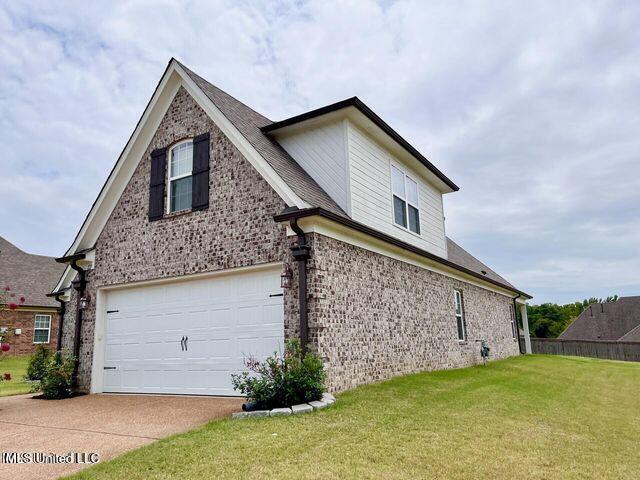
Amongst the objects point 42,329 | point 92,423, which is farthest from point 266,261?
point 42,329

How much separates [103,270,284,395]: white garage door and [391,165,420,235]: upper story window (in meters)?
4.92

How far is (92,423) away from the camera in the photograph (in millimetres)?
6938

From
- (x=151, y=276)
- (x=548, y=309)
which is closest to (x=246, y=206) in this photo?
(x=151, y=276)

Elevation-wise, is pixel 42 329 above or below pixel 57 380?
above

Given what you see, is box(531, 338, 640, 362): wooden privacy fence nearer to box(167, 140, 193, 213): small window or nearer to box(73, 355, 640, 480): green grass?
box(73, 355, 640, 480): green grass

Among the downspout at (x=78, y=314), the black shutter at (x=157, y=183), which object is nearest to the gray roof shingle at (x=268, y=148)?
the black shutter at (x=157, y=183)

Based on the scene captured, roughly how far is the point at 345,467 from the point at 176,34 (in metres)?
9.82

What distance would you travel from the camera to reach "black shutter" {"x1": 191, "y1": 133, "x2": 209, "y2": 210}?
994 cm

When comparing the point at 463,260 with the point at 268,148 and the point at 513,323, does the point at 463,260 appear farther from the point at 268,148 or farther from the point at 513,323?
the point at 268,148

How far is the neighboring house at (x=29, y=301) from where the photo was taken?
23.5 metres

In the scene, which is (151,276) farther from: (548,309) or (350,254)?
(548,309)

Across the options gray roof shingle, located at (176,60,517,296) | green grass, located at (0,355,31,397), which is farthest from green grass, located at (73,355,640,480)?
green grass, located at (0,355,31,397)

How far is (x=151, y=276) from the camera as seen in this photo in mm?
10336

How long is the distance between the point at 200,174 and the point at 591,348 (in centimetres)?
2560
